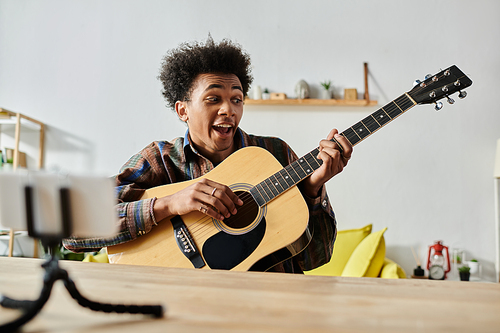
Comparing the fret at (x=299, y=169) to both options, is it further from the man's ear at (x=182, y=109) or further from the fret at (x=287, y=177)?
the man's ear at (x=182, y=109)

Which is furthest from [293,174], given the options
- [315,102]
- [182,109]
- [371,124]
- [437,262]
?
[437,262]

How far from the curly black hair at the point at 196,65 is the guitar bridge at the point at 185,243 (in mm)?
537

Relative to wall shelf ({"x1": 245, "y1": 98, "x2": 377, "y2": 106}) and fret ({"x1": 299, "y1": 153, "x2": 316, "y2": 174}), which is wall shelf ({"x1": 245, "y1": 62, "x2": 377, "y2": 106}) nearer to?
wall shelf ({"x1": 245, "y1": 98, "x2": 377, "y2": 106})

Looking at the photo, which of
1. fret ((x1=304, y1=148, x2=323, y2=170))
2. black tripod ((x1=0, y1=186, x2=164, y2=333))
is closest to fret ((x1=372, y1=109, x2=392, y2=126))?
fret ((x1=304, y1=148, x2=323, y2=170))

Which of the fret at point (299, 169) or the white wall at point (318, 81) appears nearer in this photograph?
the fret at point (299, 169)

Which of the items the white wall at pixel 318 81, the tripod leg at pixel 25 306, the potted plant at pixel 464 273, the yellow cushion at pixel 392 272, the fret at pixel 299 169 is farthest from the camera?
the white wall at pixel 318 81

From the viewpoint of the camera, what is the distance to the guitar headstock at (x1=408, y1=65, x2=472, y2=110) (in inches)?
45.4

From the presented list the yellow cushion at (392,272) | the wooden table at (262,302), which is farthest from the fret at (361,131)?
the yellow cushion at (392,272)

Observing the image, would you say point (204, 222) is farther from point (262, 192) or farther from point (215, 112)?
point (215, 112)

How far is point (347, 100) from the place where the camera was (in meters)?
2.84

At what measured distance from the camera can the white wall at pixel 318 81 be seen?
2.81m

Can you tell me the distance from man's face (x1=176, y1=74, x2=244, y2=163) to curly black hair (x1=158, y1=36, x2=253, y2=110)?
4 cm

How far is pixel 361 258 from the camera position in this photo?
2.29m

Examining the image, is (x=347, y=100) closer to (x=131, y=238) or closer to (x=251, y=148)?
(x=251, y=148)
